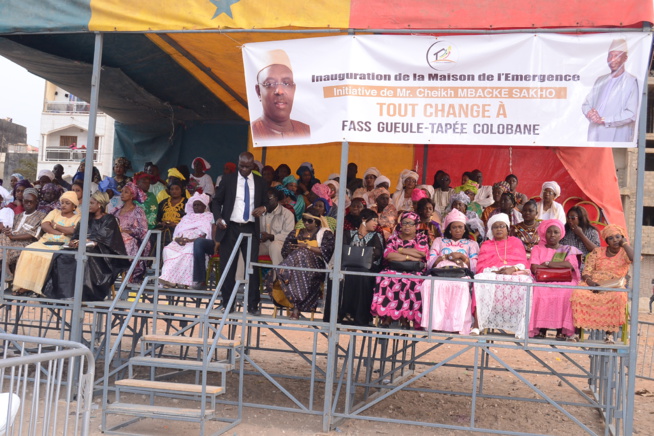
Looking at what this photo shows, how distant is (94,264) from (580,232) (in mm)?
5910

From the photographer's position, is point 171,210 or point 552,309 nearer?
point 552,309

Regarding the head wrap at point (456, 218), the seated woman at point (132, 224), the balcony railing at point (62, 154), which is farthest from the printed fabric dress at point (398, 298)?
the balcony railing at point (62, 154)

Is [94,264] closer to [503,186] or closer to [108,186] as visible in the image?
[108,186]

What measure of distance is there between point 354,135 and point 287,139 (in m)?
0.75

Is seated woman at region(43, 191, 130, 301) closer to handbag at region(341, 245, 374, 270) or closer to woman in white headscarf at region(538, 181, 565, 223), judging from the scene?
handbag at region(341, 245, 374, 270)

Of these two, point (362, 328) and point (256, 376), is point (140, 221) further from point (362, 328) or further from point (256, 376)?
point (362, 328)

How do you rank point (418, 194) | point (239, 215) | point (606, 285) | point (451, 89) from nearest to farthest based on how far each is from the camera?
1. point (451, 89)
2. point (606, 285)
3. point (239, 215)
4. point (418, 194)

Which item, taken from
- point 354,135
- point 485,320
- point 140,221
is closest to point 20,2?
point 140,221

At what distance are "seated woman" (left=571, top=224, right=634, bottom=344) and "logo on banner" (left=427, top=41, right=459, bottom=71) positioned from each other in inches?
98.1

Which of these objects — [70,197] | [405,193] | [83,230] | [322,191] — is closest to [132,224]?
[70,197]

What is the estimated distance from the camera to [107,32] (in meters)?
8.20

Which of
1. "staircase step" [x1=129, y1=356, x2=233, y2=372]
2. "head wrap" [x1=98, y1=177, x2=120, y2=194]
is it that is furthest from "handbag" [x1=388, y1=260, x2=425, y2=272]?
"head wrap" [x1=98, y1=177, x2=120, y2=194]

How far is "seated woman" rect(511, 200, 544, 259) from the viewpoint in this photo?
29.1 feet

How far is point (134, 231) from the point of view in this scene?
1000 centimetres
